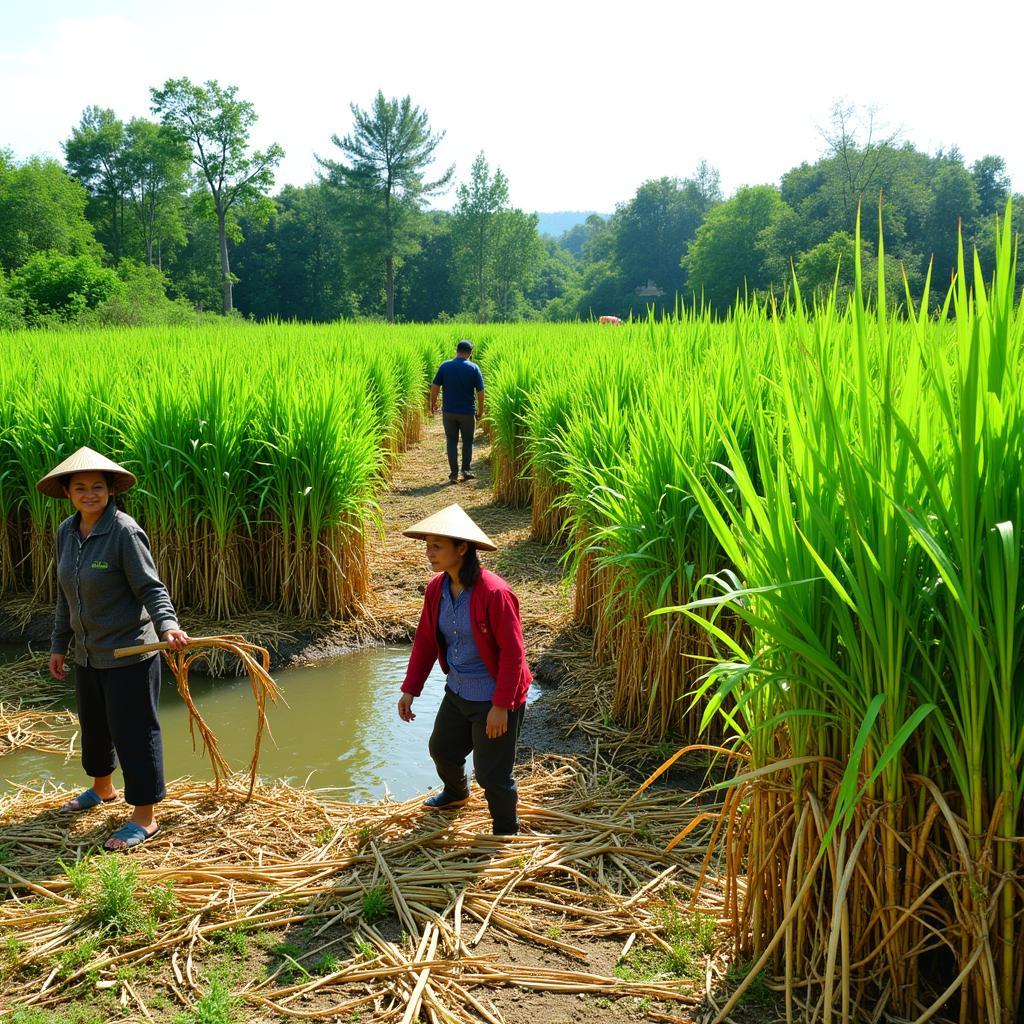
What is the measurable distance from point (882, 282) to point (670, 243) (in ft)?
298

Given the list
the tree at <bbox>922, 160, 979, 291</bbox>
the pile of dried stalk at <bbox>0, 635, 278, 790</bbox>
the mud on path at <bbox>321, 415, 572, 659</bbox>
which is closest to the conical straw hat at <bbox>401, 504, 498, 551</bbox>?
the pile of dried stalk at <bbox>0, 635, 278, 790</bbox>

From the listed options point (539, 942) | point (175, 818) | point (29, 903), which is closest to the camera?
point (539, 942)

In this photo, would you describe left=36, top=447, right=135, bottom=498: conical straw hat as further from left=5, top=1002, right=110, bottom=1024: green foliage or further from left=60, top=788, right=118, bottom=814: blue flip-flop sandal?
left=5, top=1002, right=110, bottom=1024: green foliage

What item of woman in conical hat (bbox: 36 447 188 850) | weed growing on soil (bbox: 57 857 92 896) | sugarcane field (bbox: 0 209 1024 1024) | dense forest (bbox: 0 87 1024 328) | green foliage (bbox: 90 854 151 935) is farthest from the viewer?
dense forest (bbox: 0 87 1024 328)

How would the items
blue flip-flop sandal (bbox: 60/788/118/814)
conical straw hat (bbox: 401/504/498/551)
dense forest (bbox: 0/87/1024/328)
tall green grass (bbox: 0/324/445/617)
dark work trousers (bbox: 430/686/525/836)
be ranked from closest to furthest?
1. conical straw hat (bbox: 401/504/498/551)
2. dark work trousers (bbox: 430/686/525/836)
3. blue flip-flop sandal (bbox: 60/788/118/814)
4. tall green grass (bbox: 0/324/445/617)
5. dense forest (bbox: 0/87/1024/328)

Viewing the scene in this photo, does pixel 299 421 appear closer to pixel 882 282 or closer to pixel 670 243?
pixel 882 282

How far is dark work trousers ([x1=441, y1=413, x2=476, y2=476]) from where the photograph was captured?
38.7 feet

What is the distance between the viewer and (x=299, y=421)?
19.6ft

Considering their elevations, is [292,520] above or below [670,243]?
below

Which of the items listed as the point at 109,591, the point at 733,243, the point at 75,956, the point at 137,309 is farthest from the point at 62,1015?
the point at 733,243

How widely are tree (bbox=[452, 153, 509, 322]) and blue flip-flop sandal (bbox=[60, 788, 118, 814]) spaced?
208ft

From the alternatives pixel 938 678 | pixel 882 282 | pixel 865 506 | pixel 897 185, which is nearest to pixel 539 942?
pixel 938 678

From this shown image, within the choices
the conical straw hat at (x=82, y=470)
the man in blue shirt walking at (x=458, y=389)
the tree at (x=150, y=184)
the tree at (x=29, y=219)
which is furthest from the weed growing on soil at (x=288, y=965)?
the tree at (x=150, y=184)

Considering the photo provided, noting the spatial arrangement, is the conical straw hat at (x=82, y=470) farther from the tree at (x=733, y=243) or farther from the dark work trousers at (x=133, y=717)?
the tree at (x=733, y=243)
